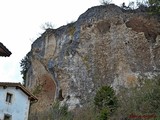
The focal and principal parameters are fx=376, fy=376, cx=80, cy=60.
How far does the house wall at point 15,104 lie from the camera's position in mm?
25328

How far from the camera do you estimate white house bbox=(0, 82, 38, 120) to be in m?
25.3

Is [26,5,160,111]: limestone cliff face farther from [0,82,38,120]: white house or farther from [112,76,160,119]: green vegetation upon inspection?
[0,82,38,120]: white house

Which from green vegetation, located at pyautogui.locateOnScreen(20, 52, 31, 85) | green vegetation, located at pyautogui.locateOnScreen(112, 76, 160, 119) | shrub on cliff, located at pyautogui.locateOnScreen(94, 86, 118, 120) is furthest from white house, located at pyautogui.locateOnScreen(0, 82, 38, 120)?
green vegetation, located at pyautogui.locateOnScreen(20, 52, 31, 85)

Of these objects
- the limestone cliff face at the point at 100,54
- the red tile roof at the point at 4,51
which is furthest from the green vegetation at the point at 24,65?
the red tile roof at the point at 4,51

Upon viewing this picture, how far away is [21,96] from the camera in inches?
1057

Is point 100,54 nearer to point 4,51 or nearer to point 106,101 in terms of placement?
point 106,101

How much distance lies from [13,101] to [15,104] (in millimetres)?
251

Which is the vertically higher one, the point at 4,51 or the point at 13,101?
the point at 4,51

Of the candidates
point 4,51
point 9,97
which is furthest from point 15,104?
point 4,51

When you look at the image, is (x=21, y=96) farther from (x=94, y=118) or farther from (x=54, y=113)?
(x=94, y=118)

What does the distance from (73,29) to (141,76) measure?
865 cm

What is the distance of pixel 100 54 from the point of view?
33.4m

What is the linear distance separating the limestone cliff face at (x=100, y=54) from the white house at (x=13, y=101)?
565 cm

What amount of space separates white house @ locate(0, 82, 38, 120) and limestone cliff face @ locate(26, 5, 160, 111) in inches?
223
